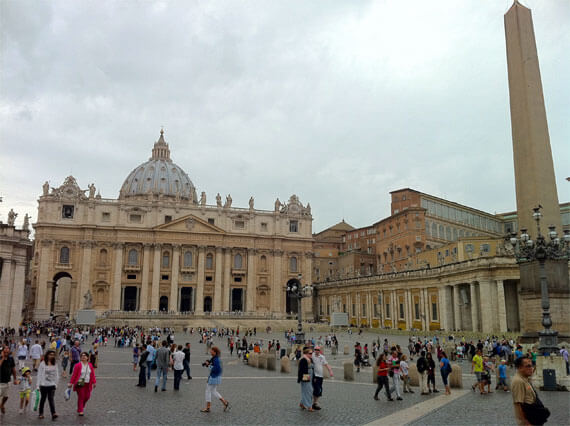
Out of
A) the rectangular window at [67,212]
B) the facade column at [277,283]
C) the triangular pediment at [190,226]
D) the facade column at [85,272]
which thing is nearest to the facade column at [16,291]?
the facade column at [85,272]

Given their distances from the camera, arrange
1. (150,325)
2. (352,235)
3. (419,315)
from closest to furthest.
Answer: (419,315), (150,325), (352,235)

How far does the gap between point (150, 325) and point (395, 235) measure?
93.2ft

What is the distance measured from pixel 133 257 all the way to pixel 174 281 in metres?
5.83

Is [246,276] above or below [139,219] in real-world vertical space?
below

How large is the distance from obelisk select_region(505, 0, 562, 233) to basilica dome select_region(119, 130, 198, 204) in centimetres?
7315

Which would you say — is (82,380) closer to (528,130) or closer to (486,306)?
(528,130)

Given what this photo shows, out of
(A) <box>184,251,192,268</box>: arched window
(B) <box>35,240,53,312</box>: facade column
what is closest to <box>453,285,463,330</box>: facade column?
(A) <box>184,251,192,268</box>: arched window

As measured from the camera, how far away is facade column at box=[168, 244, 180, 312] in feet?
200

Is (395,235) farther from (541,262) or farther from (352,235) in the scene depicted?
(541,262)

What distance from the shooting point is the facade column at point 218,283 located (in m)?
63.0

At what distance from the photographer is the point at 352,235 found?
73.1m

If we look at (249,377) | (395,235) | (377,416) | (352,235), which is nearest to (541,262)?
(377,416)

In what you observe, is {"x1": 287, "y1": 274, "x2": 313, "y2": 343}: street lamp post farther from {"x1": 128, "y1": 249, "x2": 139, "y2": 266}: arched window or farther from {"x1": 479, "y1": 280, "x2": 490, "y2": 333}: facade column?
{"x1": 128, "y1": 249, "x2": 139, "y2": 266}: arched window

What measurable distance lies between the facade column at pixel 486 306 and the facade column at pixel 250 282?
3701 centimetres
